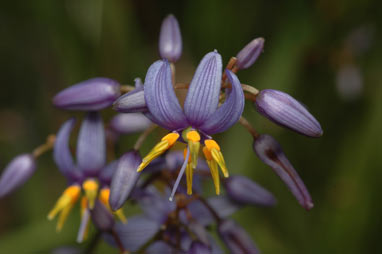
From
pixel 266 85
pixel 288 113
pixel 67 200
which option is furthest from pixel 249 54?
pixel 266 85

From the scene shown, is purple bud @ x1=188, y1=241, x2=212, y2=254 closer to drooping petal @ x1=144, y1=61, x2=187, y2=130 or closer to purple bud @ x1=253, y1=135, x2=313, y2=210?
purple bud @ x1=253, y1=135, x2=313, y2=210

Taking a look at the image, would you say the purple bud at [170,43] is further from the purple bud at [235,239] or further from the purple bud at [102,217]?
the purple bud at [235,239]

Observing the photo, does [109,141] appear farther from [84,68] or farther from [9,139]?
[9,139]

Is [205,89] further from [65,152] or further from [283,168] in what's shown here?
[65,152]

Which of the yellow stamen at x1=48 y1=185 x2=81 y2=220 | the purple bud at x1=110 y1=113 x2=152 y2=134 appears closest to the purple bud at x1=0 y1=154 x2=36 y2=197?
the yellow stamen at x1=48 y1=185 x2=81 y2=220

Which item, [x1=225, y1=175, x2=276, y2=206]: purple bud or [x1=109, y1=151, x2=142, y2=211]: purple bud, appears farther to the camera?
[x1=225, y1=175, x2=276, y2=206]: purple bud

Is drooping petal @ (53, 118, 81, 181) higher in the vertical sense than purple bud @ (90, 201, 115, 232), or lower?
higher

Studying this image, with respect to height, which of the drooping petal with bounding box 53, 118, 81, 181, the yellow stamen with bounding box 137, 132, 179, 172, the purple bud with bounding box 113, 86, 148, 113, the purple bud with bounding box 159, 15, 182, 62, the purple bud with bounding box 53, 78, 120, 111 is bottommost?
the drooping petal with bounding box 53, 118, 81, 181

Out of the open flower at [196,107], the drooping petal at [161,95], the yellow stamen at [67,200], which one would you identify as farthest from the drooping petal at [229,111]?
the yellow stamen at [67,200]
